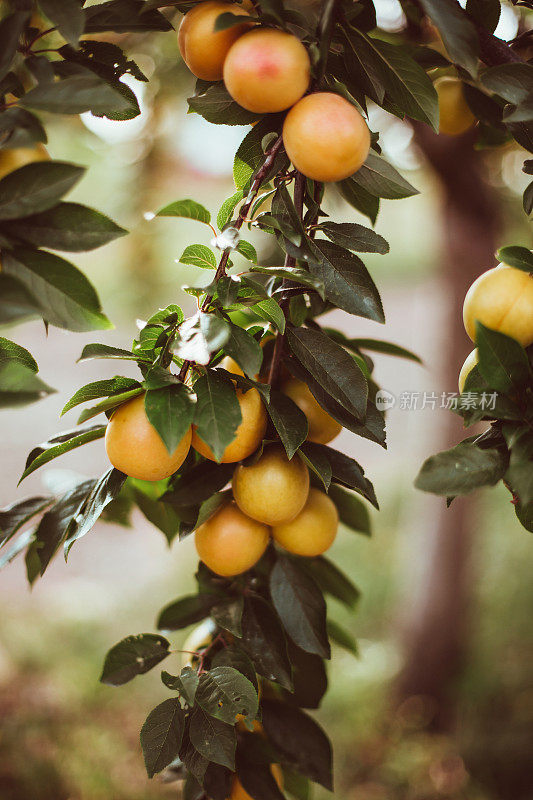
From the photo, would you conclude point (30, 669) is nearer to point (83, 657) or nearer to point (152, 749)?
point (83, 657)

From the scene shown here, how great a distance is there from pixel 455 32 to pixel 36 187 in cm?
31

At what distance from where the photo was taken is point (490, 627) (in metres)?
2.19

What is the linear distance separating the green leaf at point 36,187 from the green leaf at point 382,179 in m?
0.26

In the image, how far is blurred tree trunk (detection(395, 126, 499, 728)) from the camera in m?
1.60

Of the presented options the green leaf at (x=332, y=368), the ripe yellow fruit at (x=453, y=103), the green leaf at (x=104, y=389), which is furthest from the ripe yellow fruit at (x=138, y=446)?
the ripe yellow fruit at (x=453, y=103)

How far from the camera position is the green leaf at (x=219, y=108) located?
49 cm

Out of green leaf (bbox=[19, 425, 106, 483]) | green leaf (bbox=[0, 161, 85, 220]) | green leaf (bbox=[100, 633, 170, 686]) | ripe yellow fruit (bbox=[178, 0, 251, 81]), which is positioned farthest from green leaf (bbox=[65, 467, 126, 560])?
ripe yellow fruit (bbox=[178, 0, 251, 81])

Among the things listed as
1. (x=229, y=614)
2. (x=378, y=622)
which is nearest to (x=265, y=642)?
(x=229, y=614)

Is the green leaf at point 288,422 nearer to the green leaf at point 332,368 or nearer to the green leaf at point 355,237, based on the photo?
the green leaf at point 332,368

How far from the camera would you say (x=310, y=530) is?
0.57 metres

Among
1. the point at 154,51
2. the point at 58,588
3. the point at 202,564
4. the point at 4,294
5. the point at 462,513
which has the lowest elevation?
the point at 58,588

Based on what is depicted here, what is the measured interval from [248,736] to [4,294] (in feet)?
1.69

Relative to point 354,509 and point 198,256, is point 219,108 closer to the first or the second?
point 198,256

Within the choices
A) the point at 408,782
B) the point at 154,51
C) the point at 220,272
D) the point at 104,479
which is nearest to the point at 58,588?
the point at 408,782
